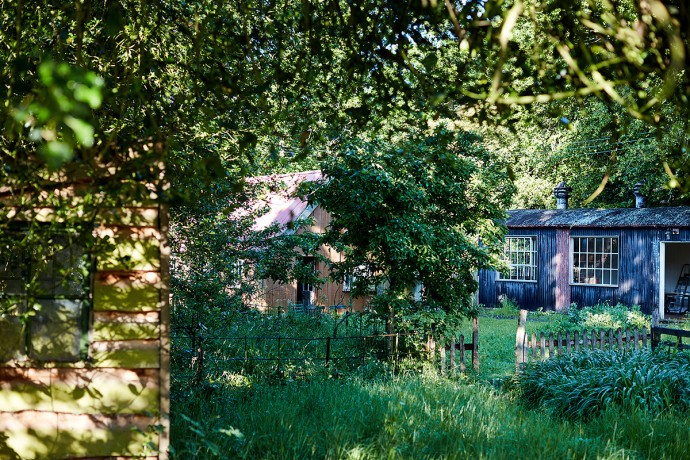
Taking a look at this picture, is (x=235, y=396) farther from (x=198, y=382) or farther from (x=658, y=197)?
(x=658, y=197)

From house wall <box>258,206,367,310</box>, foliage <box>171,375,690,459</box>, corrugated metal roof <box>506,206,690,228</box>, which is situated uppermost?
corrugated metal roof <box>506,206,690,228</box>

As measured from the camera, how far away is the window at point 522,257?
24188mm

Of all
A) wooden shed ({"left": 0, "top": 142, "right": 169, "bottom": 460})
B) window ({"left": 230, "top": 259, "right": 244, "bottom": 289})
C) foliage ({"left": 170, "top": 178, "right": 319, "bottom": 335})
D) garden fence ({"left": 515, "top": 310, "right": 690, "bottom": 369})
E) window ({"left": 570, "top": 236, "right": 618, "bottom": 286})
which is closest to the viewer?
wooden shed ({"left": 0, "top": 142, "right": 169, "bottom": 460})

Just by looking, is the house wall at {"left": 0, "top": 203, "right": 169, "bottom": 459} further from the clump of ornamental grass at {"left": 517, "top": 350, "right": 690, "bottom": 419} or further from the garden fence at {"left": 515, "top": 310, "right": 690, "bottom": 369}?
the garden fence at {"left": 515, "top": 310, "right": 690, "bottom": 369}

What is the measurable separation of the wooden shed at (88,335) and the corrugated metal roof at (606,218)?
758 inches

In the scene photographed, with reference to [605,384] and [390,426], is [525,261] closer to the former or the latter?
[605,384]

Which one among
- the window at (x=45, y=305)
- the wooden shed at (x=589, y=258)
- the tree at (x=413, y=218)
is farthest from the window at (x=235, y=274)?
the wooden shed at (x=589, y=258)

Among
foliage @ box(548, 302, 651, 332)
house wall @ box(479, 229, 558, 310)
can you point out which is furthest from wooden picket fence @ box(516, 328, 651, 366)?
house wall @ box(479, 229, 558, 310)

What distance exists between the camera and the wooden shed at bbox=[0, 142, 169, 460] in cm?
455

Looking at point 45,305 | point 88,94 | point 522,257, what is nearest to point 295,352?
point 45,305

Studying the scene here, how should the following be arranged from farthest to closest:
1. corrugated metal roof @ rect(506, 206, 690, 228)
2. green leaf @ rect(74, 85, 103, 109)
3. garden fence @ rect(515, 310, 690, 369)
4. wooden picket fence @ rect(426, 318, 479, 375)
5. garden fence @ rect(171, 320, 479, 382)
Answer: corrugated metal roof @ rect(506, 206, 690, 228) → garden fence @ rect(515, 310, 690, 369) → wooden picket fence @ rect(426, 318, 479, 375) → garden fence @ rect(171, 320, 479, 382) → green leaf @ rect(74, 85, 103, 109)

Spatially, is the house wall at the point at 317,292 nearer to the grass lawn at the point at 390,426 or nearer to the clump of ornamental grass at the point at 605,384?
the clump of ornamental grass at the point at 605,384

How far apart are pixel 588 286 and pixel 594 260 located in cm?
92

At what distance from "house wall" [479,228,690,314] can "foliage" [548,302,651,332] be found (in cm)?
139
